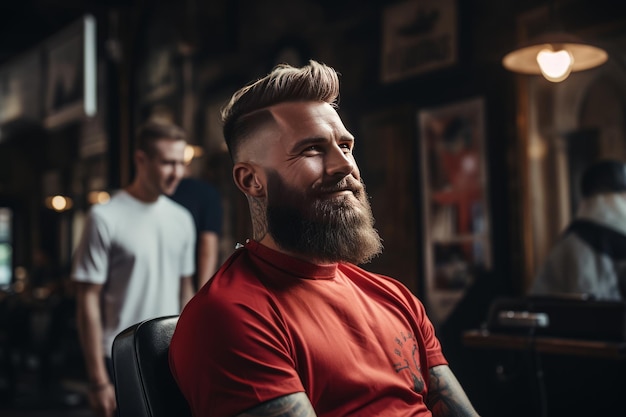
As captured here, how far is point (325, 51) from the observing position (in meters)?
6.36

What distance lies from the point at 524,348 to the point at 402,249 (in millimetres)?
2557

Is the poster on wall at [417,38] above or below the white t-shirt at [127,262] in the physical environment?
above

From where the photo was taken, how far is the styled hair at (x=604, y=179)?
12.1 feet

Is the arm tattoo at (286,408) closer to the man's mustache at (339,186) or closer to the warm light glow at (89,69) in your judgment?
the man's mustache at (339,186)

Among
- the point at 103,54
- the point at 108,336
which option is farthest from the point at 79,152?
the point at 108,336

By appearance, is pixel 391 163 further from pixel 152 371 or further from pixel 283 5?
pixel 152 371

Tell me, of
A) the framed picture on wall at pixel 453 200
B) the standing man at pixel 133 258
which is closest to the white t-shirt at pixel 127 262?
the standing man at pixel 133 258

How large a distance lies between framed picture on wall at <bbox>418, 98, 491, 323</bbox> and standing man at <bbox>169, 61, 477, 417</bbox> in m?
3.61

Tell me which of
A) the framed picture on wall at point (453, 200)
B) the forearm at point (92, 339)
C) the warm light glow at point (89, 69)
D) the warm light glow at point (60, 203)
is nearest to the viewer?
the forearm at point (92, 339)

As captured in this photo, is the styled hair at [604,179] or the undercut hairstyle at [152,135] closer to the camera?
the undercut hairstyle at [152,135]

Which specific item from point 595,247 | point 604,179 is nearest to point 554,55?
point 604,179

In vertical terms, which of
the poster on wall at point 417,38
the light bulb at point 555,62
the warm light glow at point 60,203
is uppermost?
the poster on wall at point 417,38

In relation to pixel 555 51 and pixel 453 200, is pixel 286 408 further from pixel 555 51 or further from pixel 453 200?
pixel 453 200

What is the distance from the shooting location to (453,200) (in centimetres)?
532
